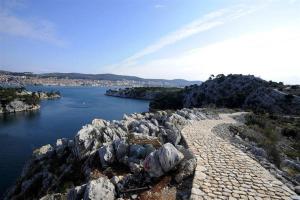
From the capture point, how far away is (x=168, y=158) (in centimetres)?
1126

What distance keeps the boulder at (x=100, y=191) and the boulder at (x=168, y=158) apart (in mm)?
2250

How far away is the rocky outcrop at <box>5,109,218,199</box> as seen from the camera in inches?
433

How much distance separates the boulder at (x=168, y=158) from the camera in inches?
440

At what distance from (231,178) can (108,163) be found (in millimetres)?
6398

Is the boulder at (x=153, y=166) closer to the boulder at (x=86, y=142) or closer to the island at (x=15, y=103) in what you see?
the boulder at (x=86, y=142)

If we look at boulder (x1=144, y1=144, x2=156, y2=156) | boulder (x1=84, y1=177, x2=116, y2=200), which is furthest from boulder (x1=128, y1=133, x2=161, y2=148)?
boulder (x1=84, y1=177, x2=116, y2=200)

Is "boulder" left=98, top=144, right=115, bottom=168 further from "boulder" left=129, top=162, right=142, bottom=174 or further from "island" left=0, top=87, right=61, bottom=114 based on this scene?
"island" left=0, top=87, right=61, bottom=114

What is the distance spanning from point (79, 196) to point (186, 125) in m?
13.2

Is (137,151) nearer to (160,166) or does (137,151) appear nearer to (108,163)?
(108,163)

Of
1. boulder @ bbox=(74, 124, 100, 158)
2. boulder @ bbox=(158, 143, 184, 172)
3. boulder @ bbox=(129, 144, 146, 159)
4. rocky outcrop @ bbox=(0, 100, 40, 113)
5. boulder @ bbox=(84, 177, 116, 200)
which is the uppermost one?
boulder @ bbox=(158, 143, 184, 172)

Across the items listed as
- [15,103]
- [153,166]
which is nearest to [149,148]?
[153,166]

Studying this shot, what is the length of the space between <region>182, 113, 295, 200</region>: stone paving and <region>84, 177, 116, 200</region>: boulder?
3113 millimetres

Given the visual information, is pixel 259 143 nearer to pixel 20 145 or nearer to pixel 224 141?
pixel 224 141

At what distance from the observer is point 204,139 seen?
1719 cm
